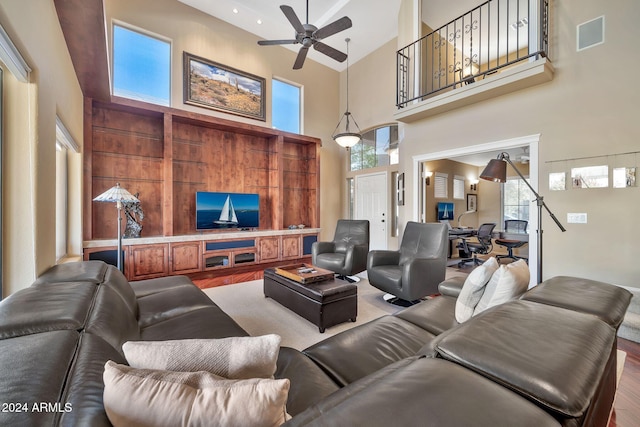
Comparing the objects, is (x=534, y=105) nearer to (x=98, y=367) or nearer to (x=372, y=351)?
(x=372, y=351)

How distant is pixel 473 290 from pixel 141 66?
580cm

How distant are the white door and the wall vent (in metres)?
3.53

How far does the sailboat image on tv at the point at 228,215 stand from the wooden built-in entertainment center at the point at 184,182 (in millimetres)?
188

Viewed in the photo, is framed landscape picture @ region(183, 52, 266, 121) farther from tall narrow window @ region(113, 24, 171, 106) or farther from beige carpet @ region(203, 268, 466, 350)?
beige carpet @ region(203, 268, 466, 350)

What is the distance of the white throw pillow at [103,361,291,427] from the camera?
58 cm

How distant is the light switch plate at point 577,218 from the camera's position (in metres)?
3.16

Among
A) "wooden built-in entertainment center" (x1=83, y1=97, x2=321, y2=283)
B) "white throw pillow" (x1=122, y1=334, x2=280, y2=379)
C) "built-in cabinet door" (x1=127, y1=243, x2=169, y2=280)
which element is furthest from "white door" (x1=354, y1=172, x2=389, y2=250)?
"white throw pillow" (x1=122, y1=334, x2=280, y2=379)

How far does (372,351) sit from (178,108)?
5132 millimetres

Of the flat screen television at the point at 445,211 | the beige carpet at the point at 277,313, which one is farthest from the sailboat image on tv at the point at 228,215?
the flat screen television at the point at 445,211

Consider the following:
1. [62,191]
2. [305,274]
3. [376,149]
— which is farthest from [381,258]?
[62,191]

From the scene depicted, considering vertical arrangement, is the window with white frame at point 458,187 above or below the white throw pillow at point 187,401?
above

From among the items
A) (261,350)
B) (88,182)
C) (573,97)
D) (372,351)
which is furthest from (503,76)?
(88,182)

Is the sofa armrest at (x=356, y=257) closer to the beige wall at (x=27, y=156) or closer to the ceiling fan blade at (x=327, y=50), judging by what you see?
the ceiling fan blade at (x=327, y=50)

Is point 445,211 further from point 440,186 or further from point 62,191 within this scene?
point 62,191
